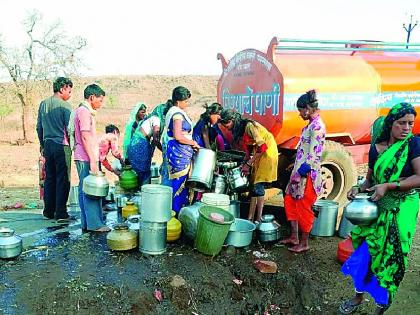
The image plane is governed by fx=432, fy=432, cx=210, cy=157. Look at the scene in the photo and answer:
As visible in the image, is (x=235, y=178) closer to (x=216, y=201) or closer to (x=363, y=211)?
(x=216, y=201)

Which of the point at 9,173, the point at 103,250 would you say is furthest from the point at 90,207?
the point at 9,173

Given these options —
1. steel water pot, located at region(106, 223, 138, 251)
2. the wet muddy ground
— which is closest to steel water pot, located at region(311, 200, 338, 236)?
the wet muddy ground

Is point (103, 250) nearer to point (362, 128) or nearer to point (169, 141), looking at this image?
point (169, 141)

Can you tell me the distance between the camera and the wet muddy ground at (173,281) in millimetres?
3570

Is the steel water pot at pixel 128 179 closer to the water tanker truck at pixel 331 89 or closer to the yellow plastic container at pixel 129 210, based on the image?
the yellow plastic container at pixel 129 210

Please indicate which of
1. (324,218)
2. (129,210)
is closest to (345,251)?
(324,218)

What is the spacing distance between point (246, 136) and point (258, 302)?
202 cm

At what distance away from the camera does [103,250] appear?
4.52 meters

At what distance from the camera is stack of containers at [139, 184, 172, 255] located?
4238 millimetres

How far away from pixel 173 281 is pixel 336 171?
3.42 meters

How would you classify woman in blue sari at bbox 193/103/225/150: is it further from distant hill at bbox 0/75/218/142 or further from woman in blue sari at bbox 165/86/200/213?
distant hill at bbox 0/75/218/142

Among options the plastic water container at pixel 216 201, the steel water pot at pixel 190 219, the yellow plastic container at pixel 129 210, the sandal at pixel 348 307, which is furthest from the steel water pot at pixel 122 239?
the sandal at pixel 348 307

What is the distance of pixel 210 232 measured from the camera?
4324 mm

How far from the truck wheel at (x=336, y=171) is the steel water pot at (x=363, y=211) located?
113 inches
